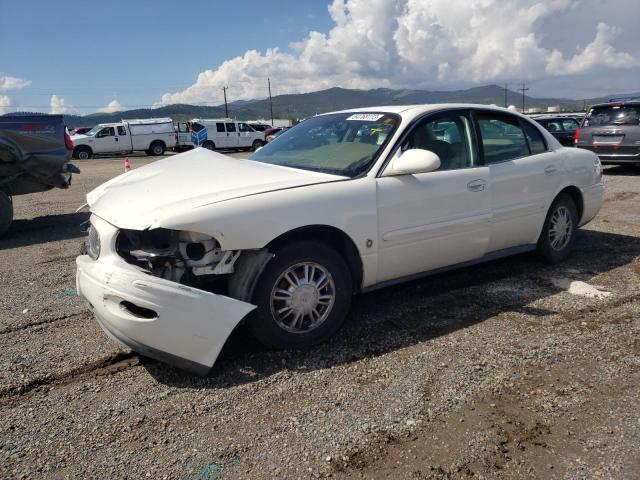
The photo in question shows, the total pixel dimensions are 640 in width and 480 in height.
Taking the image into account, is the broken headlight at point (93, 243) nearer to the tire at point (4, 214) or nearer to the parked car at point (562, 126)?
the tire at point (4, 214)

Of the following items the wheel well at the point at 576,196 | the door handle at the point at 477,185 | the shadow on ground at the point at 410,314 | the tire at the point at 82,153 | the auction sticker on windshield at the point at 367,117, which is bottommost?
the shadow on ground at the point at 410,314

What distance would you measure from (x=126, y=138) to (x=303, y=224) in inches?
1130

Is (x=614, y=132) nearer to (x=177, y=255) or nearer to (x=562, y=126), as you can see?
(x=562, y=126)

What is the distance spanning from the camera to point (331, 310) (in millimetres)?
3391

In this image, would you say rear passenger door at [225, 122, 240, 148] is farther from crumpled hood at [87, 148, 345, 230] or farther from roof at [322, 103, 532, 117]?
crumpled hood at [87, 148, 345, 230]

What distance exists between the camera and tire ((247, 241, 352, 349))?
312 cm

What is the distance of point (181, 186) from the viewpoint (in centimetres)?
322

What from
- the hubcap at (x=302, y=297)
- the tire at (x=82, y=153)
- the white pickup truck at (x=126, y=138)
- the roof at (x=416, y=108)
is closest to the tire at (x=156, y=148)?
the white pickup truck at (x=126, y=138)

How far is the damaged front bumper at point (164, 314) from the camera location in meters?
2.80

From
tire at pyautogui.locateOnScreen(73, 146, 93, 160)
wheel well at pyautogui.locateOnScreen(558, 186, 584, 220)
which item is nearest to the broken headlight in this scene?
wheel well at pyautogui.locateOnScreen(558, 186, 584, 220)

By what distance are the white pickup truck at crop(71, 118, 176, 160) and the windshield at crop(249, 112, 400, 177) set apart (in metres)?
27.0

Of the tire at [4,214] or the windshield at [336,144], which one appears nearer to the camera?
the windshield at [336,144]

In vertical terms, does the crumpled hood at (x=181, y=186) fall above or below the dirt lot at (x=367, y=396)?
above

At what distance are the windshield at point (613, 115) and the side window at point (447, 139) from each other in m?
9.85
